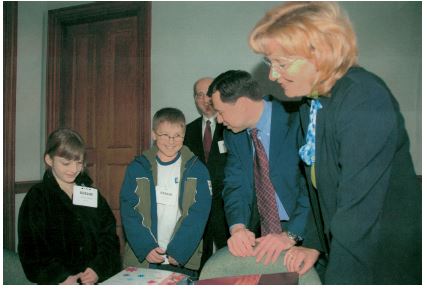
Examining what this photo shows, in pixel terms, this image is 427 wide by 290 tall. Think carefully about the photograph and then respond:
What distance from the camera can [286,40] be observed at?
93 centimetres

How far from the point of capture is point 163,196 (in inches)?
66.9

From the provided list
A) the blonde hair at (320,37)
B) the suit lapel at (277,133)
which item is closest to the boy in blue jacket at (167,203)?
the suit lapel at (277,133)

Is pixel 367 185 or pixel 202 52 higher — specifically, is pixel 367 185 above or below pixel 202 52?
below

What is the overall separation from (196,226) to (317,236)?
0.73 metres

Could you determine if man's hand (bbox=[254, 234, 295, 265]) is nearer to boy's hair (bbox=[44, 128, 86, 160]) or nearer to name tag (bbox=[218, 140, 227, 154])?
name tag (bbox=[218, 140, 227, 154])

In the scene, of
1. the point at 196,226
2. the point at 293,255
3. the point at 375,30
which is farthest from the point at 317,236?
the point at 375,30

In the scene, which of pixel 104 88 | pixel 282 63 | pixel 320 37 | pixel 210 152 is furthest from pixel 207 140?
pixel 320 37

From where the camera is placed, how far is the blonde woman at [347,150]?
2.64 feet

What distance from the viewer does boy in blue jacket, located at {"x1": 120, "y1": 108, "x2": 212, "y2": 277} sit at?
64.0 inches

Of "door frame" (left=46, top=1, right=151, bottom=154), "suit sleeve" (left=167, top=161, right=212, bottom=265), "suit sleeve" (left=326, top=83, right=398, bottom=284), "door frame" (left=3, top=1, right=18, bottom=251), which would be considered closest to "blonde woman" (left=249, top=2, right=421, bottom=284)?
"suit sleeve" (left=326, top=83, right=398, bottom=284)

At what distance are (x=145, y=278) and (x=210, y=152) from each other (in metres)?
1.09

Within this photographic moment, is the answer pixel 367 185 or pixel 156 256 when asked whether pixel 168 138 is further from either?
pixel 367 185

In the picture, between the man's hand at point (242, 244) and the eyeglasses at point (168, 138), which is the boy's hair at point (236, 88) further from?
the man's hand at point (242, 244)

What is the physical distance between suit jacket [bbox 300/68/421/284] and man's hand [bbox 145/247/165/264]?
3.05 ft
